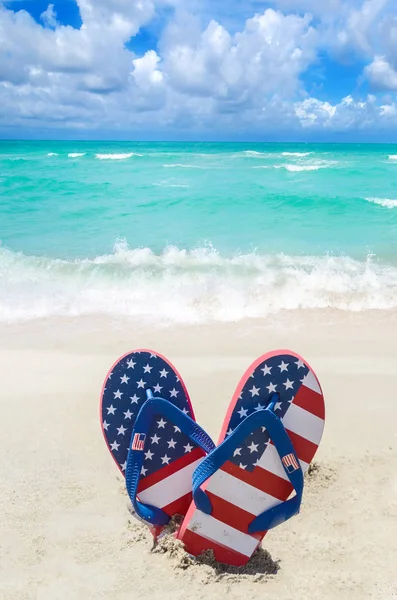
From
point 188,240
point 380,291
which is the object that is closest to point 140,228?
point 188,240

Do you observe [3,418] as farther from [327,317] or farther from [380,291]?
[380,291]

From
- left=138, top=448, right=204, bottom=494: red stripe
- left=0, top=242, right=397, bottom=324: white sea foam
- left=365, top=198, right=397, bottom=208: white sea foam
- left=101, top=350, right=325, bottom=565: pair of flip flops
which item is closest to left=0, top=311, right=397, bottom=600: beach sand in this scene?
left=101, top=350, right=325, bottom=565: pair of flip flops

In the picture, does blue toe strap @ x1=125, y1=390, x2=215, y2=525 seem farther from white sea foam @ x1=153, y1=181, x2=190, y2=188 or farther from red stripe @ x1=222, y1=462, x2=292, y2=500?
white sea foam @ x1=153, y1=181, x2=190, y2=188

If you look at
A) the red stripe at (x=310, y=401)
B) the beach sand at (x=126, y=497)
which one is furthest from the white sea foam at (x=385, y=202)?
the red stripe at (x=310, y=401)

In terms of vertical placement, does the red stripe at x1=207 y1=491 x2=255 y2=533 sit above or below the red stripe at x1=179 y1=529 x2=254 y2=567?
above

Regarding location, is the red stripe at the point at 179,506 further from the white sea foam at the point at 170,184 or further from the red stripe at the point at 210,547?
the white sea foam at the point at 170,184

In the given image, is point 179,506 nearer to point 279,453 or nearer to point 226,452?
point 226,452
